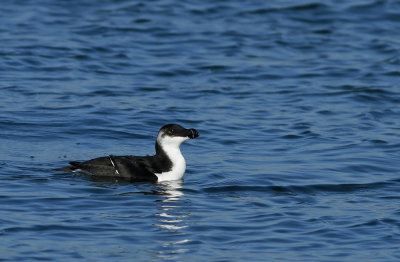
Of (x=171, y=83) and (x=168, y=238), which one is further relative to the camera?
(x=171, y=83)

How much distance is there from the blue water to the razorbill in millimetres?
193

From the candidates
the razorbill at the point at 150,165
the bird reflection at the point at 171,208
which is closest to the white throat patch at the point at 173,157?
the razorbill at the point at 150,165

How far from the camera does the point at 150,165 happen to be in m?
13.1

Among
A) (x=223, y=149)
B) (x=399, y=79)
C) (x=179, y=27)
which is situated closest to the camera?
(x=223, y=149)

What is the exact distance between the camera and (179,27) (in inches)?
1021

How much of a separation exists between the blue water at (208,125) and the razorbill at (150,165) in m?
0.19

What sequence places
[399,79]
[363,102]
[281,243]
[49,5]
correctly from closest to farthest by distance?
1. [281,243]
2. [363,102]
3. [399,79]
4. [49,5]

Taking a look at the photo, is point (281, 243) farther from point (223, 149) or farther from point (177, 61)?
point (177, 61)

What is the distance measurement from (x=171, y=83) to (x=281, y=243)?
1060 cm

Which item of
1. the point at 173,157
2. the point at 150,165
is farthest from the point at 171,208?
the point at 173,157

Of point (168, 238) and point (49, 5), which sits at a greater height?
point (49, 5)

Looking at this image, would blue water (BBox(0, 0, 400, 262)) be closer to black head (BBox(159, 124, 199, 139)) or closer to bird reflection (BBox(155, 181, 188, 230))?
bird reflection (BBox(155, 181, 188, 230))

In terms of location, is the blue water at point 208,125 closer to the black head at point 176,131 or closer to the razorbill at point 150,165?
the razorbill at point 150,165

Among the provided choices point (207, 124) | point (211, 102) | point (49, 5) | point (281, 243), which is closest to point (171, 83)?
point (211, 102)
